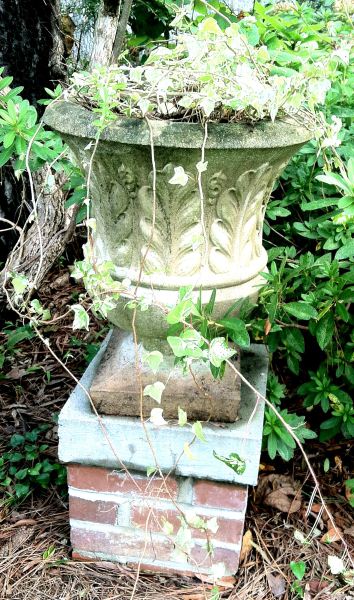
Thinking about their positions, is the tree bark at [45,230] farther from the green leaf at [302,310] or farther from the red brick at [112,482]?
the green leaf at [302,310]

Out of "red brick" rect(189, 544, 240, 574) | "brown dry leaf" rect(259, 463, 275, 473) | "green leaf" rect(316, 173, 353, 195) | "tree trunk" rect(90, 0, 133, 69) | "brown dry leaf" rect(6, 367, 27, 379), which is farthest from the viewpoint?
"brown dry leaf" rect(6, 367, 27, 379)

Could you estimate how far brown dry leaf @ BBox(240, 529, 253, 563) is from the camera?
1.67 metres

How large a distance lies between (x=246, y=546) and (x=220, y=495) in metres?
0.28

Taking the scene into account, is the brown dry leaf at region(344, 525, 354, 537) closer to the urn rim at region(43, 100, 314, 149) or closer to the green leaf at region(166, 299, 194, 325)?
the green leaf at region(166, 299, 194, 325)

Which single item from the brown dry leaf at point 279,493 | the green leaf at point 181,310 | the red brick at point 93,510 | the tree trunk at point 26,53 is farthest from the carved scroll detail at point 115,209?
the tree trunk at point 26,53

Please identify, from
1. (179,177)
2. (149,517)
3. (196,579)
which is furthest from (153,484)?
(179,177)

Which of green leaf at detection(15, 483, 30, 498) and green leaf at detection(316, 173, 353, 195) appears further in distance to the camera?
green leaf at detection(15, 483, 30, 498)

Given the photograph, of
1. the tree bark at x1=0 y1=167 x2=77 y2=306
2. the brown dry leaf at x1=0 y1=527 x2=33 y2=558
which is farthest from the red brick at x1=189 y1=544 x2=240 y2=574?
the tree bark at x1=0 y1=167 x2=77 y2=306

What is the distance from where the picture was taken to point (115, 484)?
157 centimetres

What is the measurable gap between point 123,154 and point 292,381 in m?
1.25

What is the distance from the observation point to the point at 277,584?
5.20 ft

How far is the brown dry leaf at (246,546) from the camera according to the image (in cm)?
167

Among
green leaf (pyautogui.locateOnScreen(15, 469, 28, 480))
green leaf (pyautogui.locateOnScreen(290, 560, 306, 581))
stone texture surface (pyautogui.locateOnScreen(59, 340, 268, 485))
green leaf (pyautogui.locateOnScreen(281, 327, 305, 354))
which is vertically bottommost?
green leaf (pyautogui.locateOnScreen(290, 560, 306, 581))

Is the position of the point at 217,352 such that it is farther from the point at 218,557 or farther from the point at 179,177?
the point at 218,557
